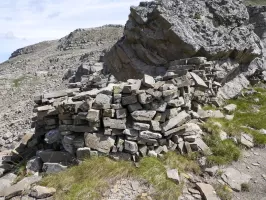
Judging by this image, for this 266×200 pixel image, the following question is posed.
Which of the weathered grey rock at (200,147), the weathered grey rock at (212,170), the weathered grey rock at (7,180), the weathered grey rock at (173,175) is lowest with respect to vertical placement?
the weathered grey rock at (212,170)

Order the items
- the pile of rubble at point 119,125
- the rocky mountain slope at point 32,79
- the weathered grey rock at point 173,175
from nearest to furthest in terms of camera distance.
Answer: the weathered grey rock at point 173,175 → the pile of rubble at point 119,125 → the rocky mountain slope at point 32,79

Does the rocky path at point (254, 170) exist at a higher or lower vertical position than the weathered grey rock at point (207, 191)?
Result: lower

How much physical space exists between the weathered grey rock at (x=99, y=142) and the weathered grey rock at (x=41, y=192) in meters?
2.03

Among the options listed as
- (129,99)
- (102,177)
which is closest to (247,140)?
(129,99)

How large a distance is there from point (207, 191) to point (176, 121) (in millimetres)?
2974

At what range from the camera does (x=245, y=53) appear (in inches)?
874

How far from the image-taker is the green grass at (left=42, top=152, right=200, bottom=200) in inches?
362

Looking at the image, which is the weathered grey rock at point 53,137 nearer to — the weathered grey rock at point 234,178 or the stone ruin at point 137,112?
the stone ruin at point 137,112

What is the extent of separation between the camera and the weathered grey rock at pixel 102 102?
10789 millimetres

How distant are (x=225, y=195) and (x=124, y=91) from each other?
493cm

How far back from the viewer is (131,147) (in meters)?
10.6

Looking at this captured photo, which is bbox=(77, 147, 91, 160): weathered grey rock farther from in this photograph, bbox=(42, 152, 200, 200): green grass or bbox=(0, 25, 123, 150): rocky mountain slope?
bbox=(0, 25, 123, 150): rocky mountain slope

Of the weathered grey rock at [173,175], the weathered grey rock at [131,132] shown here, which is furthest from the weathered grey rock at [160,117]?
the weathered grey rock at [173,175]

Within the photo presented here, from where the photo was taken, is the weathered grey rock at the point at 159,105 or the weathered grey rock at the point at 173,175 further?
the weathered grey rock at the point at 159,105
